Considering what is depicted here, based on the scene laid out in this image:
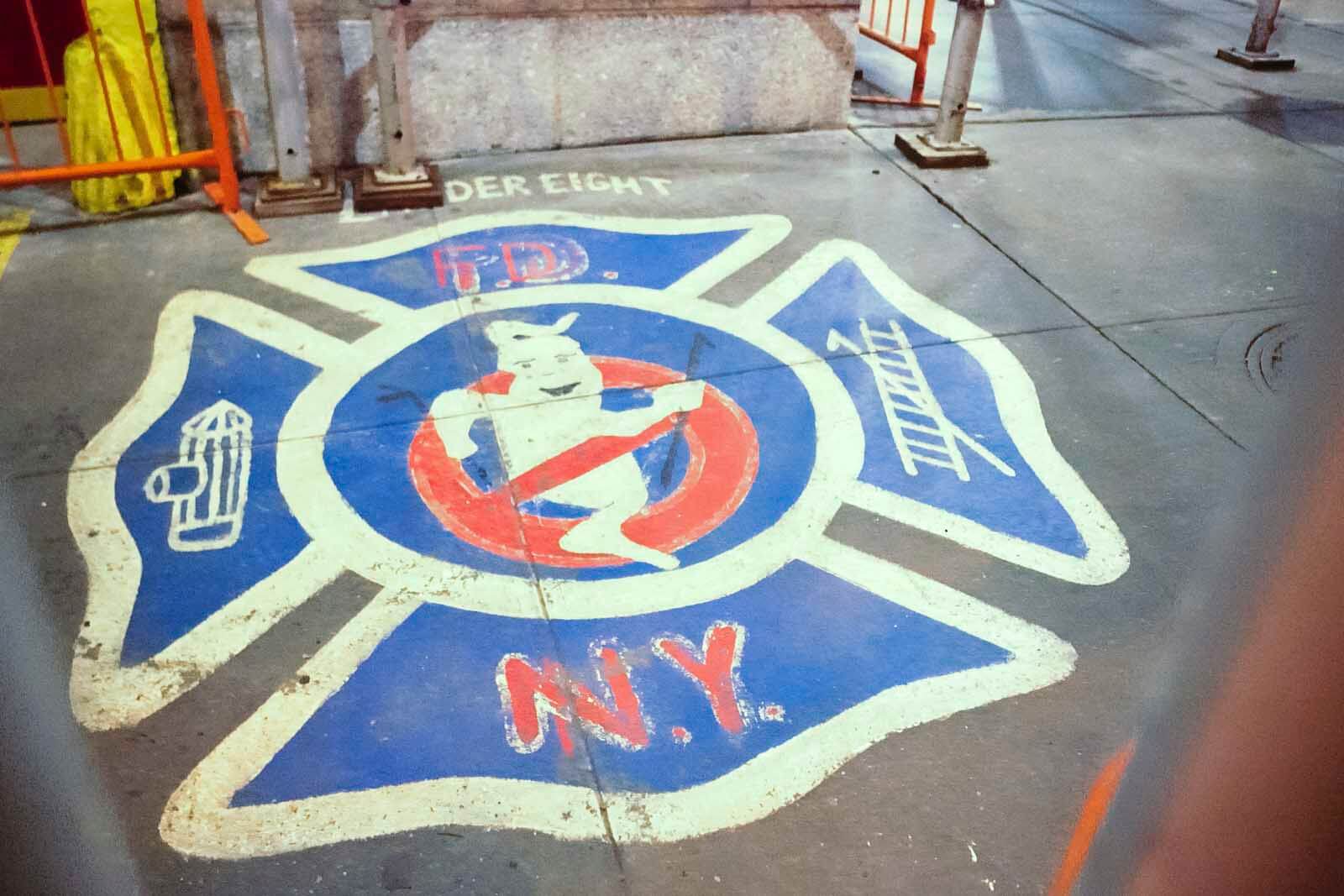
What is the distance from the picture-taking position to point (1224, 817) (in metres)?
0.58

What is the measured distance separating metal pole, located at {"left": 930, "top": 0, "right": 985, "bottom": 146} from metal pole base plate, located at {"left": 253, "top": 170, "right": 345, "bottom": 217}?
3362 millimetres

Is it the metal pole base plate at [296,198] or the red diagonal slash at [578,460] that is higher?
the metal pole base plate at [296,198]

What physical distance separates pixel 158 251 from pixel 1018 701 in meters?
4.12

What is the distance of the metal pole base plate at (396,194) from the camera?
5.06 meters

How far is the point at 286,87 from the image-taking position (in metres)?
4.77

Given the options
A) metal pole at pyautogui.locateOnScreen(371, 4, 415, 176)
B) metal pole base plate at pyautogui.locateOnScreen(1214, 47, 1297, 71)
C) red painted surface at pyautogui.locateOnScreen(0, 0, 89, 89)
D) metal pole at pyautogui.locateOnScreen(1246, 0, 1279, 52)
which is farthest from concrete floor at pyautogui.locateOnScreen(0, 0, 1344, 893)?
red painted surface at pyautogui.locateOnScreen(0, 0, 89, 89)

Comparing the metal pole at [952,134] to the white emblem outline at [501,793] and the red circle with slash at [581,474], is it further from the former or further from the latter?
the white emblem outline at [501,793]

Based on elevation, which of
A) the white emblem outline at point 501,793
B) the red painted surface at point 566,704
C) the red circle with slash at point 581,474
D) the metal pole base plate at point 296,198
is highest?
the metal pole base plate at point 296,198

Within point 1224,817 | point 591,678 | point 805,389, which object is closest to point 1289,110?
point 805,389

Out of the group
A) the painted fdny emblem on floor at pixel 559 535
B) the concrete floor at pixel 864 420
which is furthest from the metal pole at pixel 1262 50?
the painted fdny emblem on floor at pixel 559 535

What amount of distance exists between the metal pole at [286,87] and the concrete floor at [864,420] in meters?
0.34

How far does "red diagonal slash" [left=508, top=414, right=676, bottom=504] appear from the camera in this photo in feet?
10.8

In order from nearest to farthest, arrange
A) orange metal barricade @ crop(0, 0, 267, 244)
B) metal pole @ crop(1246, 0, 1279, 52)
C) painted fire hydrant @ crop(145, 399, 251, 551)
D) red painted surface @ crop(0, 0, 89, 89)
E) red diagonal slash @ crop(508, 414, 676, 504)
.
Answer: painted fire hydrant @ crop(145, 399, 251, 551)
red diagonal slash @ crop(508, 414, 676, 504)
orange metal barricade @ crop(0, 0, 267, 244)
red painted surface @ crop(0, 0, 89, 89)
metal pole @ crop(1246, 0, 1279, 52)

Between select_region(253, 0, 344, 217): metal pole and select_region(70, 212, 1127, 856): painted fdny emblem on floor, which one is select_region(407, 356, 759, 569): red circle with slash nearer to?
select_region(70, 212, 1127, 856): painted fdny emblem on floor
